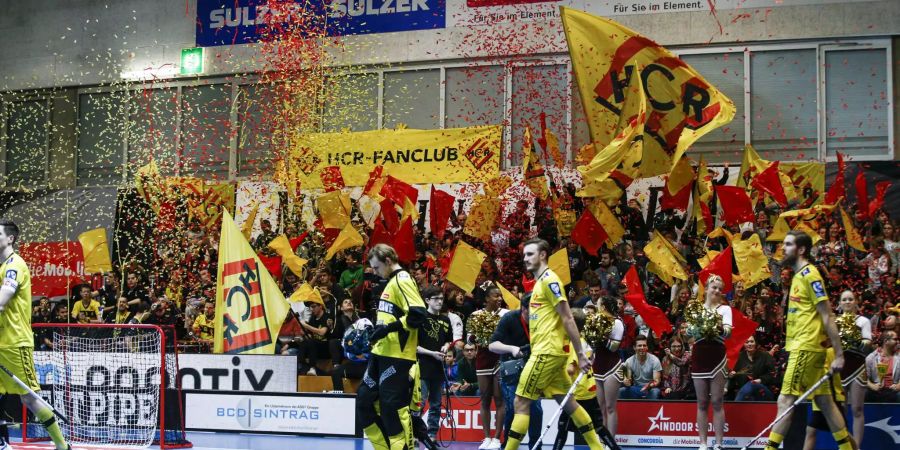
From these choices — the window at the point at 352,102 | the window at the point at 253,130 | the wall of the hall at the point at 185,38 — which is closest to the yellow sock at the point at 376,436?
the wall of the hall at the point at 185,38

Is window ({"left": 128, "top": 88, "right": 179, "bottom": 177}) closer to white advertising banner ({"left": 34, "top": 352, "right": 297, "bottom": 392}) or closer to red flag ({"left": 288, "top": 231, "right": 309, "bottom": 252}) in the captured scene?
red flag ({"left": 288, "top": 231, "right": 309, "bottom": 252})

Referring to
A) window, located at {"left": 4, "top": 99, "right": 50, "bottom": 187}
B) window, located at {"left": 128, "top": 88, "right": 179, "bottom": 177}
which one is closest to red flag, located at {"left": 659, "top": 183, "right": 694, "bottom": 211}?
window, located at {"left": 128, "top": 88, "right": 179, "bottom": 177}

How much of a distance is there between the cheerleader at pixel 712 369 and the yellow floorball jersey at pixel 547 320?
3.21 meters

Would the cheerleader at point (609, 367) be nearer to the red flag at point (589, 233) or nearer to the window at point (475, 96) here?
the red flag at point (589, 233)

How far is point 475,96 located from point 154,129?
7910 millimetres

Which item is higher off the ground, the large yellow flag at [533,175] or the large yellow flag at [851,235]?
the large yellow flag at [533,175]

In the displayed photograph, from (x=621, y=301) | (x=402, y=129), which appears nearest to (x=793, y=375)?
(x=621, y=301)

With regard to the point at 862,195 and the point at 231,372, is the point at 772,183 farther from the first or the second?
the point at 231,372

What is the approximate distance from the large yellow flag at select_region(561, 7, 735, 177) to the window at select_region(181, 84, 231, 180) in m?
9.70

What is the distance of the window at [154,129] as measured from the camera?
82.0 ft

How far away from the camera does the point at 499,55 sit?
22609mm

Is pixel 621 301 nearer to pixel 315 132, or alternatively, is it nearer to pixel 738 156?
pixel 738 156

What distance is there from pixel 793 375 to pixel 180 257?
14.2 m

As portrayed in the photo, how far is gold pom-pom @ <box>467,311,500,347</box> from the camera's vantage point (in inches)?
523
